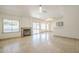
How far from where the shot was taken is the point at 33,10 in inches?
112

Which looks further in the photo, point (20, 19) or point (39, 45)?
point (20, 19)

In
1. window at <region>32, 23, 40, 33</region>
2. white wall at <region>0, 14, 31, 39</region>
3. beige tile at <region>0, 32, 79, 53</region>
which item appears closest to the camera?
beige tile at <region>0, 32, 79, 53</region>

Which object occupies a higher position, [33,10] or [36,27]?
[33,10]

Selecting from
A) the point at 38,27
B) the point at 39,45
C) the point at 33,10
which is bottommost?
the point at 39,45

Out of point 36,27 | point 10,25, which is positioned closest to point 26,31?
point 36,27

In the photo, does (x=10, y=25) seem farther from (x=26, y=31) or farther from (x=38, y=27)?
(x=38, y=27)

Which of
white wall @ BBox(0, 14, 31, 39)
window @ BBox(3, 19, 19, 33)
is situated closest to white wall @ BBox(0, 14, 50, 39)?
white wall @ BBox(0, 14, 31, 39)

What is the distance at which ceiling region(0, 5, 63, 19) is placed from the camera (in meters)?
2.61

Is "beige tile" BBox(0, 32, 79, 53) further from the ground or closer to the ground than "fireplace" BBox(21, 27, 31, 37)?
closer to the ground

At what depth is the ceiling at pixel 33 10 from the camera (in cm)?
261

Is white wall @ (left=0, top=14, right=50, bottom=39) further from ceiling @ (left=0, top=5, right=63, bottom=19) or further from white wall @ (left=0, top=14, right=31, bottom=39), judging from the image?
ceiling @ (left=0, top=5, right=63, bottom=19)

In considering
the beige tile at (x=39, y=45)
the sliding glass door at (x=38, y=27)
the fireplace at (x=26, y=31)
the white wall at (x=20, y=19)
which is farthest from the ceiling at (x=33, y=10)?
the beige tile at (x=39, y=45)

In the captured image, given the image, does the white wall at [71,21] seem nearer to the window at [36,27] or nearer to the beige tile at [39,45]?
the beige tile at [39,45]
